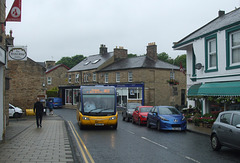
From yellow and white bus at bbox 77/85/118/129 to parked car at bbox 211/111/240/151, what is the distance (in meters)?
8.07

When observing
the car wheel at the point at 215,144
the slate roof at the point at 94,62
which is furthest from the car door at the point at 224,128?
the slate roof at the point at 94,62

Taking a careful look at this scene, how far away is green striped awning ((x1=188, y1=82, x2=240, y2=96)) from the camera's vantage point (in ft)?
50.6

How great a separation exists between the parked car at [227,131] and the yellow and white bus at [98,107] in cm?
807

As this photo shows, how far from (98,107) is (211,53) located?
26.6 ft

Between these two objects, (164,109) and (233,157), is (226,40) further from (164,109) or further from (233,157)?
(233,157)

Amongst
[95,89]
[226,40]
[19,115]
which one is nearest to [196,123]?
[226,40]

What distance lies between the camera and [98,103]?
1788 centimetres

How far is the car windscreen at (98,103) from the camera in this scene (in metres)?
17.7

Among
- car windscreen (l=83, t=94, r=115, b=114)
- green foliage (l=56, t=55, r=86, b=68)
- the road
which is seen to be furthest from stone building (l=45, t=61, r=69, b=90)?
the road

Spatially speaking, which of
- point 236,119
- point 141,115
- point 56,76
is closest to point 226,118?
point 236,119

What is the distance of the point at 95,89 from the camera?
18.4 metres

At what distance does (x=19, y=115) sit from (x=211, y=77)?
63.4 ft

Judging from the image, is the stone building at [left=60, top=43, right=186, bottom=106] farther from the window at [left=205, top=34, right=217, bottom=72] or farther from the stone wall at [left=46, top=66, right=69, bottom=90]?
the window at [left=205, top=34, right=217, bottom=72]

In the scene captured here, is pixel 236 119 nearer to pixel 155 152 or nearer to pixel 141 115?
pixel 155 152
